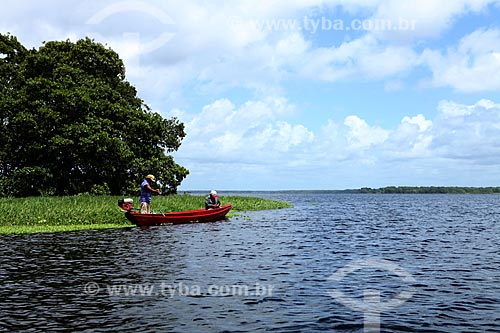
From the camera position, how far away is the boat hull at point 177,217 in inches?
1314

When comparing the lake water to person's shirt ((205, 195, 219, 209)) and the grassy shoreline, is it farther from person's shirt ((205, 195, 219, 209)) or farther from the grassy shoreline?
person's shirt ((205, 195, 219, 209))

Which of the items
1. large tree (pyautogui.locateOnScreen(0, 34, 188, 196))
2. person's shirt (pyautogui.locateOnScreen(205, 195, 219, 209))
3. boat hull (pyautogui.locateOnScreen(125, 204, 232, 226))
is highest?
large tree (pyautogui.locateOnScreen(0, 34, 188, 196))

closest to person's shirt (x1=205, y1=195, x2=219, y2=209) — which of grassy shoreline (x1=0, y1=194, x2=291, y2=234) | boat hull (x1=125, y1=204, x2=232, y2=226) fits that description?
boat hull (x1=125, y1=204, x2=232, y2=226)

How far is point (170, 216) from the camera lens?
3494 centimetres

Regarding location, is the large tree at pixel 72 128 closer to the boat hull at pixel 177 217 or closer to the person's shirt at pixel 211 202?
the person's shirt at pixel 211 202

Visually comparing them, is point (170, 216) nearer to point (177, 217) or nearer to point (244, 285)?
point (177, 217)

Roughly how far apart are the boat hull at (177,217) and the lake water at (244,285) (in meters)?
6.66

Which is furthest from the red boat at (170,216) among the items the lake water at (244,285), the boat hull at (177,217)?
the lake water at (244,285)

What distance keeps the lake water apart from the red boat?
6354mm

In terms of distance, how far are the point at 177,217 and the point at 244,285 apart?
69.3 ft

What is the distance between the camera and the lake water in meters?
11.4

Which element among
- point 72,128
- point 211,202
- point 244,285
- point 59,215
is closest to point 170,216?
point 211,202

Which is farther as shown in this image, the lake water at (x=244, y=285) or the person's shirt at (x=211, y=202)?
the person's shirt at (x=211, y=202)

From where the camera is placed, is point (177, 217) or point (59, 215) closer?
point (59, 215)
